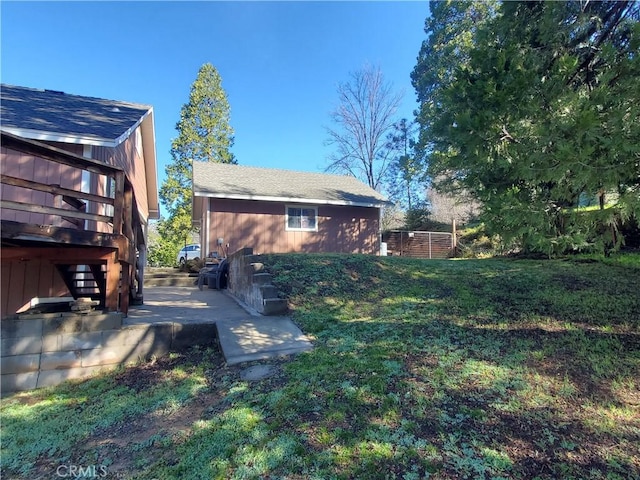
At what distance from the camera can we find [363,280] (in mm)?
6480

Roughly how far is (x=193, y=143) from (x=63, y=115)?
1815 cm

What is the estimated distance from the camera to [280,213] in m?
12.4

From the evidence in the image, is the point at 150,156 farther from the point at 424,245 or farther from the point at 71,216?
the point at 424,245

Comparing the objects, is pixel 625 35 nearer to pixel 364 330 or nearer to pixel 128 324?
pixel 364 330

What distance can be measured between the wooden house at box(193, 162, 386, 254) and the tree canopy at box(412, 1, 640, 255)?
27.2 feet

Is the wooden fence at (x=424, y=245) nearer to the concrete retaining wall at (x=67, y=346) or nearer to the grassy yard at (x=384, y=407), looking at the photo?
the grassy yard at (x=384, y=407)

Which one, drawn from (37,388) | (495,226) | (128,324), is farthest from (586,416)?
(37,388)

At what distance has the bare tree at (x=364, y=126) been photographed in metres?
23.7

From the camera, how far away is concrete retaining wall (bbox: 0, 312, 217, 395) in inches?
141

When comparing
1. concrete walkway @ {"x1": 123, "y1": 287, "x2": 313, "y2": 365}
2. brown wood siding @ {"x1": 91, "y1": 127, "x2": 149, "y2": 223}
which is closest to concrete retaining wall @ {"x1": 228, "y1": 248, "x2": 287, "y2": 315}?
concrete walkway @ {"x1": 123, "y1": 287, "x2": 313, "y2": 365}

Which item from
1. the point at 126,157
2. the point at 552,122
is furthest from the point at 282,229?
the point at 552,122

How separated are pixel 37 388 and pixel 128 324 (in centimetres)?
105

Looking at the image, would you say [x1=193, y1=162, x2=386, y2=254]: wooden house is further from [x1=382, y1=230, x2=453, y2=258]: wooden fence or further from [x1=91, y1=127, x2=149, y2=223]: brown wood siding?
[x1=382, y1=230, x2=453, y2=258]: wooden fence

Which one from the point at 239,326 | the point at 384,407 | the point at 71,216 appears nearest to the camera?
the point at 384,407
